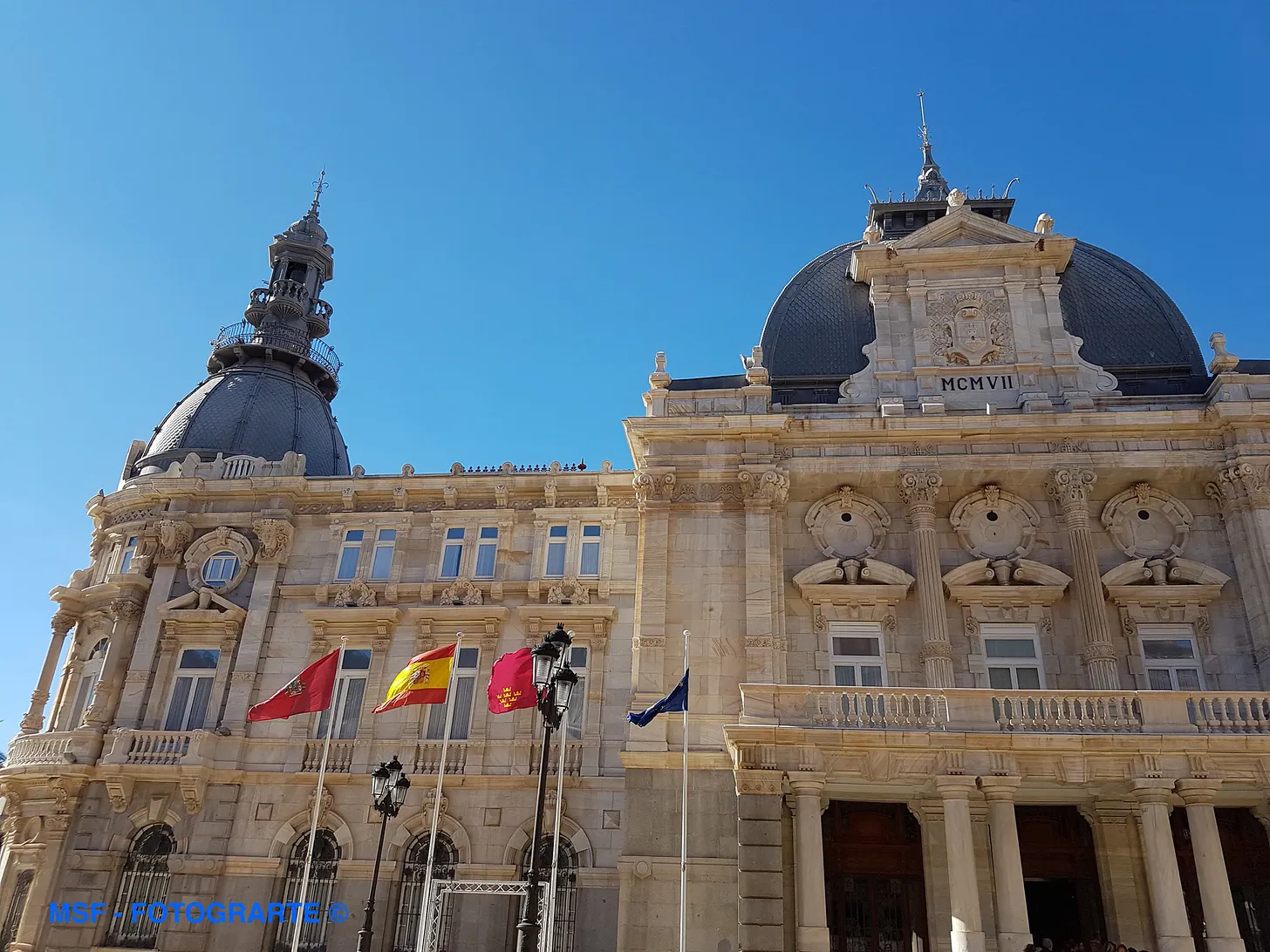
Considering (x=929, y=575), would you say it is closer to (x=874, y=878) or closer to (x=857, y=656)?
(x=857, y=656)

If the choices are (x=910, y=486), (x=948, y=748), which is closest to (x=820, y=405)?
(x=910, y=486)

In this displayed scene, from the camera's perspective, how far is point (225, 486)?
3123 cm

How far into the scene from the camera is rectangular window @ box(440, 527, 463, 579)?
1169 inches

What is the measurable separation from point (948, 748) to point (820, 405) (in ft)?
35.1

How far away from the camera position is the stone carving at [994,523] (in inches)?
995

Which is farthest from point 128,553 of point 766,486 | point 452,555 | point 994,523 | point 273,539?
point 994,523

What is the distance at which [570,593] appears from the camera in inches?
1121

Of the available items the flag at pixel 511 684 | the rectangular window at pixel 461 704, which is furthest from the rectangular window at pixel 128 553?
the flag at pixel 511 684

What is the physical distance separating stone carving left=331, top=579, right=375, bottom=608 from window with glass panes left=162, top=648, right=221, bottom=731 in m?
4.06

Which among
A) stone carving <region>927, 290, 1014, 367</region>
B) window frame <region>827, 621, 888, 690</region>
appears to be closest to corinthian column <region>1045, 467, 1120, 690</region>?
stone carving <region>927, 290, 1014, 367</region>

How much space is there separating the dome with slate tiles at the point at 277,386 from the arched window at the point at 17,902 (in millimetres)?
13273

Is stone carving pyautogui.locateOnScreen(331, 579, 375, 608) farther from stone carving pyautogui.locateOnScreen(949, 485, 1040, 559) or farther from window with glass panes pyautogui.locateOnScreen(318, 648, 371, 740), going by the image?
stone carving pyautogui.locateOnScreen(949, 485, 1040, 559)

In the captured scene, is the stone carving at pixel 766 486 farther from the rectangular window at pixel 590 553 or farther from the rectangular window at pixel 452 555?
the rectangular window at pixel 452 555

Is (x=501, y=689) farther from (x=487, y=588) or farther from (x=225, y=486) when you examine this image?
(x=225, y=486)
